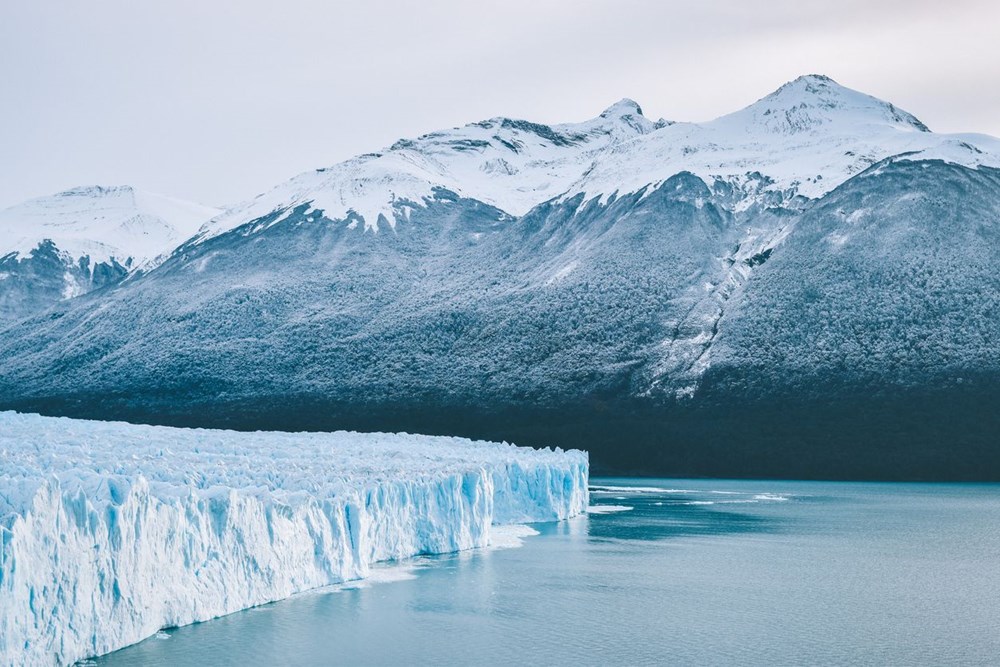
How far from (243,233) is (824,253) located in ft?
217

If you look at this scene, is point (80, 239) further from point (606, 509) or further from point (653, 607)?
point (653, 607)

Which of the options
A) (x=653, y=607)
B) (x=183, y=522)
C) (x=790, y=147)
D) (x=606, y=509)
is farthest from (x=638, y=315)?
(x=183, y=522)

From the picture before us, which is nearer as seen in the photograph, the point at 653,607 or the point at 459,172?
the point at 653,607

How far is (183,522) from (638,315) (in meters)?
73.4

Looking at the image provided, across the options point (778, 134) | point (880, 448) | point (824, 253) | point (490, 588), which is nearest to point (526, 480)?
point (490, 588)

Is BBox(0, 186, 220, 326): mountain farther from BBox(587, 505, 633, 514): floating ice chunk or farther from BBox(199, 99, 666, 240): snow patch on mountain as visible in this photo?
BBox(587, 505, 633, 514): floating ice chunk

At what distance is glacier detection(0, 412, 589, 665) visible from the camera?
14016 mm

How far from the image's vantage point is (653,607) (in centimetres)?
2194

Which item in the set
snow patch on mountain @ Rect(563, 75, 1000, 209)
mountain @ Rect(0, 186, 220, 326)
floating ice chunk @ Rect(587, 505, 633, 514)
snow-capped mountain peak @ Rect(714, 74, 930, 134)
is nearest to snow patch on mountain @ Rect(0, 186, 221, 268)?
mountain @ Rect(0, 186, 220, 326)

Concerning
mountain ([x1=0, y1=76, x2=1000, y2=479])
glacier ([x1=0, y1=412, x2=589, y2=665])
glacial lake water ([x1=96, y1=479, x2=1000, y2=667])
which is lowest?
glacial lake water ([x1=96, y1=479, x2=1000, y2=667])

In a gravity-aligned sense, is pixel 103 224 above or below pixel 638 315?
above

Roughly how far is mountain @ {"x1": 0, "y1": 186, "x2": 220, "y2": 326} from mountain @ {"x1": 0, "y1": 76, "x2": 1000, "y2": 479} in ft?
73.8

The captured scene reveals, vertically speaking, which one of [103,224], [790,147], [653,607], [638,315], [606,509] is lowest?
[653,607]

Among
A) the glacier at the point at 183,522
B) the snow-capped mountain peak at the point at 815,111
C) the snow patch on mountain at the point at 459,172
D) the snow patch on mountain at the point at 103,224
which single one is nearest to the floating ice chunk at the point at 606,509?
the glacier at the point at 183,522
